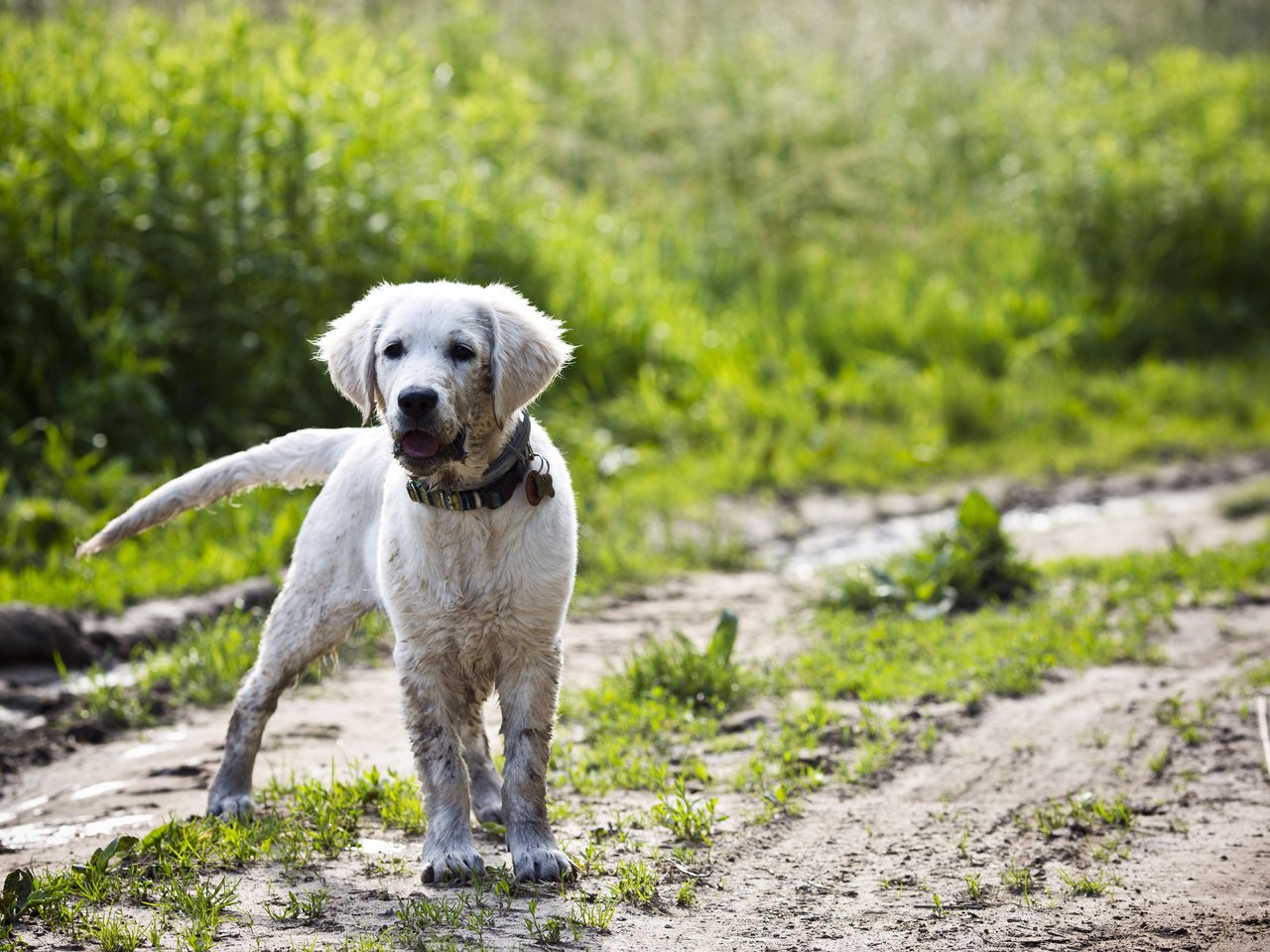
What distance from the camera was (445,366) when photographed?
147 inches

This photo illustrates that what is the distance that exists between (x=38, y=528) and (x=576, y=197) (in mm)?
5974

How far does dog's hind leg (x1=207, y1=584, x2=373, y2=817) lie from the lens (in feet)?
14.4

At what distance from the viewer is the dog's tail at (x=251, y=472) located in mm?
4598

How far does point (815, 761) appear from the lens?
15.9 feet

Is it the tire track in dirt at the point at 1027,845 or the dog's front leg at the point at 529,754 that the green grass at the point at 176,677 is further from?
the tire track in dirt at the point at 1027,845

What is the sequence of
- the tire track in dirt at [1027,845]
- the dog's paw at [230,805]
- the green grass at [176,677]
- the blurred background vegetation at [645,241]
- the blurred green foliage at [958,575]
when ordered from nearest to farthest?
the tire track in dirt at [1027,845] < the dog's paw at [230,805] < the green grass at [176,677] < the blurred green foliage at [958,575] < the blurred background vegetation at [645,241]

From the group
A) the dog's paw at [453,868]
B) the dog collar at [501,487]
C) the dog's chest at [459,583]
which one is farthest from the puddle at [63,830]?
the dog collar at [501,487]

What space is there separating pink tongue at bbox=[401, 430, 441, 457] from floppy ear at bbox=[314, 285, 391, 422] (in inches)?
15.5

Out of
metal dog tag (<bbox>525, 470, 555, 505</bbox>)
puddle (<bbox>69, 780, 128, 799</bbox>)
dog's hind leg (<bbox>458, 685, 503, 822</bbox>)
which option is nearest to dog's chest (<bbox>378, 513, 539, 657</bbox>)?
metal dog tag (<bbox>525, 470, 555, 505</bbox>)

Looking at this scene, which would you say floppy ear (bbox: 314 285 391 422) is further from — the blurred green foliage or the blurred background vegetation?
the blurred green foliage

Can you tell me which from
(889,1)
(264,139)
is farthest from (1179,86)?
(264,139)

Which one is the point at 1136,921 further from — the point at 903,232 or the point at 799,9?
the point at 799,9

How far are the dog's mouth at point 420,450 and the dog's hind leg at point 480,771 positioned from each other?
974 mm

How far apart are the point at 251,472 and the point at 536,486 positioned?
129 centimetres
